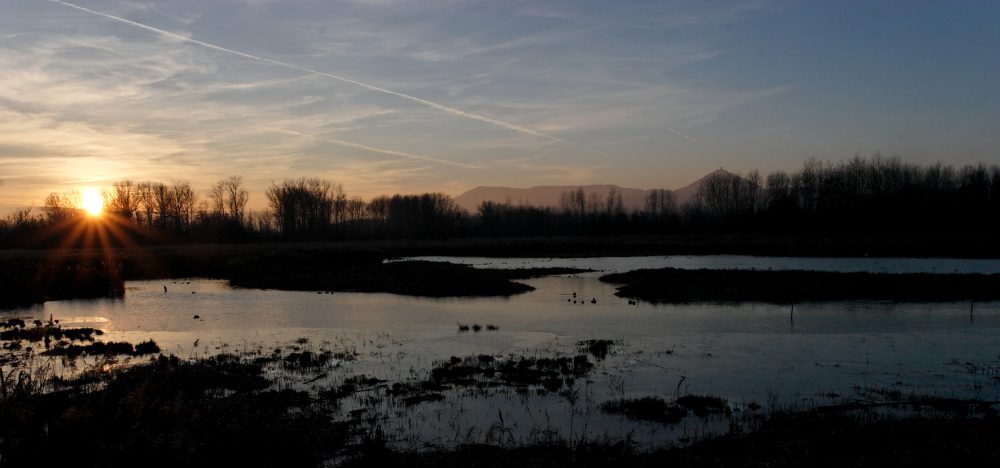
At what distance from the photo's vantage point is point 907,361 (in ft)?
65.7

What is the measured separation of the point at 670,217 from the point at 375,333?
119920 millimetres

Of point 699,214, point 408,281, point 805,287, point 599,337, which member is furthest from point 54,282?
point 699,214

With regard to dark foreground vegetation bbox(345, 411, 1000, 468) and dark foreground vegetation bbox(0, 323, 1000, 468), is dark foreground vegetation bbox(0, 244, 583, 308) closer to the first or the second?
dark foreground vegetation bbox(0, 323, 1000, 468)

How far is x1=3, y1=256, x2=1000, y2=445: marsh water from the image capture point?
49.9 feet

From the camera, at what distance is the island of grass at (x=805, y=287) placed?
38031 mm

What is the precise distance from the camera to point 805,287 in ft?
135

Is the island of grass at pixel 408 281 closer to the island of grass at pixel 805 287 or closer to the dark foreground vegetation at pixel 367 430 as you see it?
the island of grass at pixel 805 287

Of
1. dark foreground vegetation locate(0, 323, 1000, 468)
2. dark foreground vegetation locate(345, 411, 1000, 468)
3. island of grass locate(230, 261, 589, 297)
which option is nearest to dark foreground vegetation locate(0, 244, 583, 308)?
island of grass locate(230, 261, 589, 297)

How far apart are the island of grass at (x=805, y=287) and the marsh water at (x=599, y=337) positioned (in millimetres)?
2520

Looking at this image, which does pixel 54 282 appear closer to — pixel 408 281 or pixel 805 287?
pixel 408 281

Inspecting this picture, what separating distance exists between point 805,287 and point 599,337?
21964 mm

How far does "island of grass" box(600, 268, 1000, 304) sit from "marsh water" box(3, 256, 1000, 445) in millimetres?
2520

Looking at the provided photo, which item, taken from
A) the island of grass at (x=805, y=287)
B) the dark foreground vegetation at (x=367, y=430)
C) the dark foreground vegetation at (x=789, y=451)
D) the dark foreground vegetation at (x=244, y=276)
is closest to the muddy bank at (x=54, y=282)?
the dark foreground vegetation at (x=244, y=276)

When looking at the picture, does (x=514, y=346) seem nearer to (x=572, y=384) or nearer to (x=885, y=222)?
(x=572, y=384)
